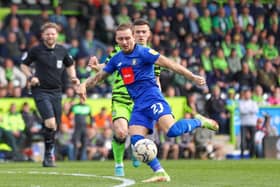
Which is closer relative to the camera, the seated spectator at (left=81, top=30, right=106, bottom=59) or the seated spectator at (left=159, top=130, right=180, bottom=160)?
the seated spectator at (left=159, top=130, right=180, bottom=160)

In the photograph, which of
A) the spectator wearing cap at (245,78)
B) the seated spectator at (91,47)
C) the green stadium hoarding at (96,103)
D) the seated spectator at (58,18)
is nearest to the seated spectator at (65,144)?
the green stadium hoarding at (96,103)

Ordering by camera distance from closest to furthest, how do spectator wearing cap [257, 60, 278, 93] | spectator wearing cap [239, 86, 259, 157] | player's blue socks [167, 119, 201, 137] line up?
player's blue socks [167, 119, 201, 137], spectator wearing cap [239, 86, 259, 157], spectator wearing cap [257, 60, 278, 93]

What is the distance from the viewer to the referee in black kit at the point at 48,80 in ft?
57.4

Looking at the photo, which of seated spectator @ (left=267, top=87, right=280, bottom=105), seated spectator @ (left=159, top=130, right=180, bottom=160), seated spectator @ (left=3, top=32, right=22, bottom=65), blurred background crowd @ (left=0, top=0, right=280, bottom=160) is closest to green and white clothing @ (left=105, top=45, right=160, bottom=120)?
blurred background crowd @ (left=0, top=0, right=280, bottom=160)

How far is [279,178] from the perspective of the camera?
48.3 ft

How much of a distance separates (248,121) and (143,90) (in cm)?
1488

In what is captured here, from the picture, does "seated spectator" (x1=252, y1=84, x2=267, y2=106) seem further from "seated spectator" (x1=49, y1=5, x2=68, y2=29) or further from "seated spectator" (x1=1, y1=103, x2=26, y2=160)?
"seated spectator" (x1=1, y1=103, x2=26, y2=160)

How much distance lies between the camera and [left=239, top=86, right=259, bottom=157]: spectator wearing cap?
1094 inches

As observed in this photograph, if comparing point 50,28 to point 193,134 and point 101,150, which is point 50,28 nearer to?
point 101,150

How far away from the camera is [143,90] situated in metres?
13.2

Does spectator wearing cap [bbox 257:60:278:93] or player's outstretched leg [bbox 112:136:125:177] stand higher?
spectator wearing cap [bbox 257:60:278:93]

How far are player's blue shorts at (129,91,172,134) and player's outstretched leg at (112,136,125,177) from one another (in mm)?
1667

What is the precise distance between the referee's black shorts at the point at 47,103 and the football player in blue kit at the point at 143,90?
4.16 metres

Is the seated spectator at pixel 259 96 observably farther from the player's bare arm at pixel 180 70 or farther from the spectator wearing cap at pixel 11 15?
the player's bare arm at pixel 180 70
